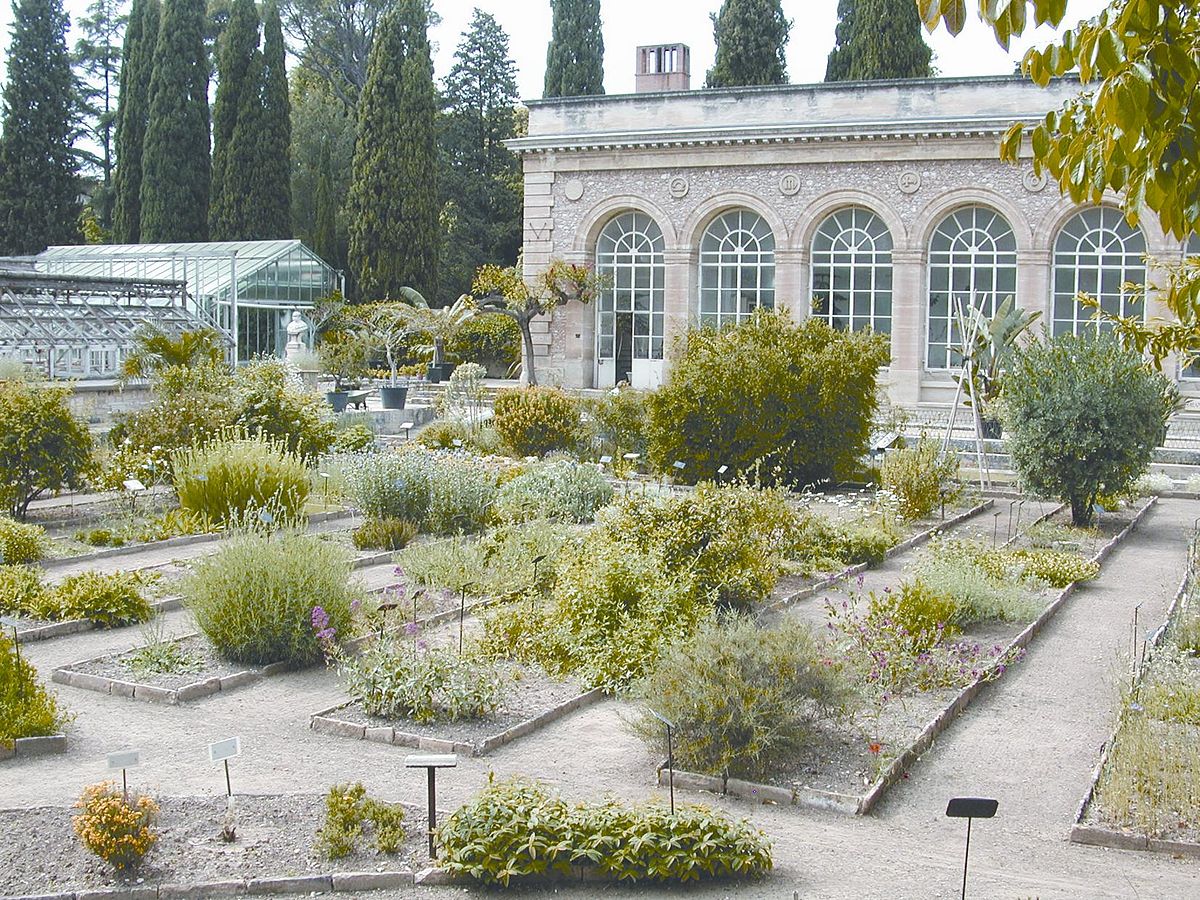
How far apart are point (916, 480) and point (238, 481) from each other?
697 centimetres

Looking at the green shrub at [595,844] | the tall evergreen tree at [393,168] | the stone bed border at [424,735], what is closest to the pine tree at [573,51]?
the tall evergreen tree at [393,168]

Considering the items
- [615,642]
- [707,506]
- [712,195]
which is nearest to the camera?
[615,642]

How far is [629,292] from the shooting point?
2903 centimetres

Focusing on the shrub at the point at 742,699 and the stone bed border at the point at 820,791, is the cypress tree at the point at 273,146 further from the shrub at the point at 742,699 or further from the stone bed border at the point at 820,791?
the stone bed border at the point at 820,791

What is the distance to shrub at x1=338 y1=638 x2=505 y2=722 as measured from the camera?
702cm

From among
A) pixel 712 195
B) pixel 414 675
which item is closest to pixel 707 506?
pixel 414 675

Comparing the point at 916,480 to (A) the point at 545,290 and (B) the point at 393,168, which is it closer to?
(A) the point at 545,290

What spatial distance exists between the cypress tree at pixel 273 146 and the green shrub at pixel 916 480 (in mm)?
27370

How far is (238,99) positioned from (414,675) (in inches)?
1368

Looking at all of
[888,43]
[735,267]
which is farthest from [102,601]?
[888,43]

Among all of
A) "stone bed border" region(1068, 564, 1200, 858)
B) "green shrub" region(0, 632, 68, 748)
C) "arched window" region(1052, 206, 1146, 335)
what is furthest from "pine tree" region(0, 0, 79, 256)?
"stone bed border" region(1068, 564, 1200, 858)

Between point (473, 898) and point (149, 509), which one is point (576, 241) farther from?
point (473, 898)

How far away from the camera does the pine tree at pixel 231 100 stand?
125ft

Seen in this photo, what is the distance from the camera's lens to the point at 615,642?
26.2 ft
